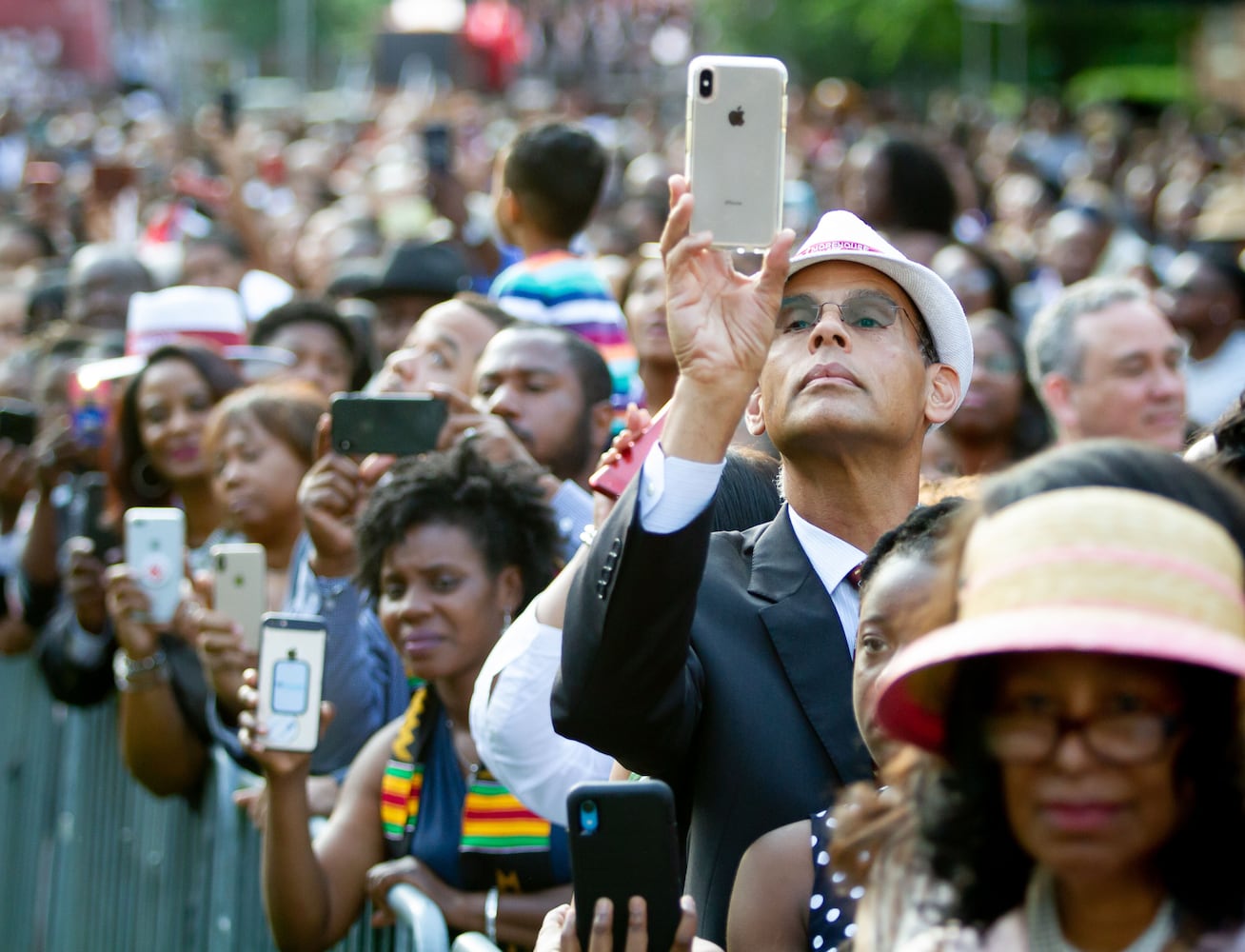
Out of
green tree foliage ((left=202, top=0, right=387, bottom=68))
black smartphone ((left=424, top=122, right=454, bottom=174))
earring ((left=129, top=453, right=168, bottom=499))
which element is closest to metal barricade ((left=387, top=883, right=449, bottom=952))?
earring ((left=129, top=453, right=168, bottom=499))

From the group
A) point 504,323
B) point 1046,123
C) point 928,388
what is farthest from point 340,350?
point 1046,123

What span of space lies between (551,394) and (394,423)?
766mm

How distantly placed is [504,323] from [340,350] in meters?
1.37

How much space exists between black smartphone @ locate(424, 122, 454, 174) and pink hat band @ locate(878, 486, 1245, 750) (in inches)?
321

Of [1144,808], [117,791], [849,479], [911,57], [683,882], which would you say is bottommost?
[117,791]

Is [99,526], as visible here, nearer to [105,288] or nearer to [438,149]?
[105,288]

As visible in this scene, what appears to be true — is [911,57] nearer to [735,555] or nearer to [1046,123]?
[1046,123]

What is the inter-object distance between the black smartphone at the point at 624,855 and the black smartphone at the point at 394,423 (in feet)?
7.18

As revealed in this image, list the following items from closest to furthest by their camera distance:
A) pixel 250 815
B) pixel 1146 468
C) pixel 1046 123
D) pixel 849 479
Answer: pixel 1146 468 < pixel 849 479 < pixel 250 815 < pixel 1046 123

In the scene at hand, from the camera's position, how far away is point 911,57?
4297 cm

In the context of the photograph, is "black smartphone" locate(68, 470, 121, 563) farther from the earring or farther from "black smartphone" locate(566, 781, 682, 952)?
"black smartphone" locate(566, 781, 682, 952)

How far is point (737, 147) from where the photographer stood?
3031mm

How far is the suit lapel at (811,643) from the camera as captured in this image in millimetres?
2936

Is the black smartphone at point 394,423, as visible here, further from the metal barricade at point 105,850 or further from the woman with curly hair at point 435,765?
the metal barricade at point 105,850
